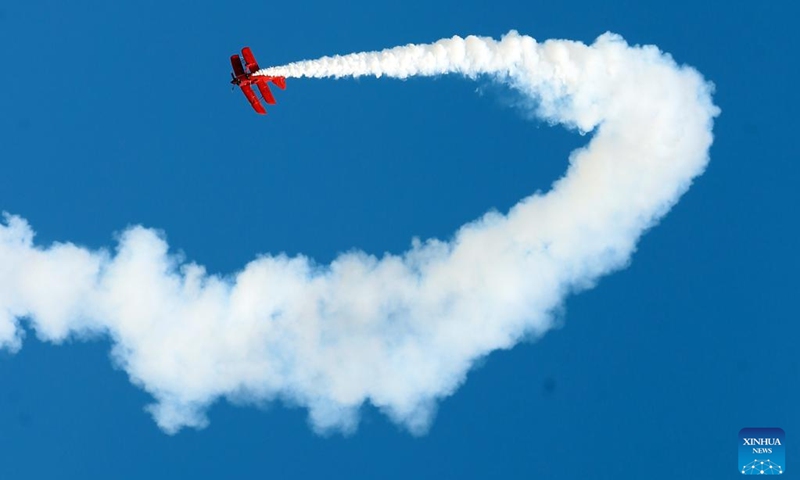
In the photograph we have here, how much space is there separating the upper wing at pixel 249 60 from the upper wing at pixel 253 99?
1.93m

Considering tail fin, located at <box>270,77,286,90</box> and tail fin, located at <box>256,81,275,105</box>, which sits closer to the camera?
tail fin, located at <box>270,77,286,90</box>

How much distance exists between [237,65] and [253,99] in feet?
13.9

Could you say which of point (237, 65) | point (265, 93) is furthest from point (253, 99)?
point (237, 65)

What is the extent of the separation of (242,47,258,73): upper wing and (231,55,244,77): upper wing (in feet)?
A: 2.32

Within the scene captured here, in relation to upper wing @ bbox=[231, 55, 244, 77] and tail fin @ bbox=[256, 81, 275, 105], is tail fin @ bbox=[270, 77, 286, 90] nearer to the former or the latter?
tail fin @ bbox=[256, 81, 275, 105]

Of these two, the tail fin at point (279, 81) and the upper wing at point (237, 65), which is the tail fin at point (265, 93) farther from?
the upper wing at point (237, 65)

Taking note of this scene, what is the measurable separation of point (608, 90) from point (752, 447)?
3861cm

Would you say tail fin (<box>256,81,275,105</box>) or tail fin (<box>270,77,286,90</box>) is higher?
tail fin (<box>270,77,286,90</box>)

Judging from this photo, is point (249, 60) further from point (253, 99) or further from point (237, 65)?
point (253, 99)

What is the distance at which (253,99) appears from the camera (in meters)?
109

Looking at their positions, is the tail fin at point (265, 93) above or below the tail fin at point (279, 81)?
below

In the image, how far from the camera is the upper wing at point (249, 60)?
345 ft

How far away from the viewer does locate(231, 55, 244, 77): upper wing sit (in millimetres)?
105562

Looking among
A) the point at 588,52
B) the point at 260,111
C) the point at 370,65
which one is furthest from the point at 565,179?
the point at 260,111
